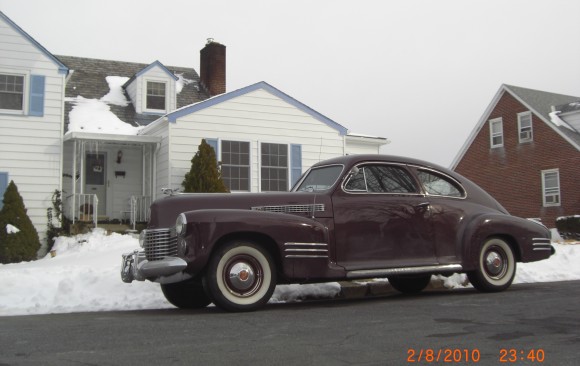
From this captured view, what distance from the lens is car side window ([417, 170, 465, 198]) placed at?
8.60m

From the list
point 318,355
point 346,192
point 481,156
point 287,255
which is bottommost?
point 318,355

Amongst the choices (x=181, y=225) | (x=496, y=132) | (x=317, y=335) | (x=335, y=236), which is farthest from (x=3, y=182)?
(x=496, y=132)

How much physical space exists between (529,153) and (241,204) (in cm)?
2590

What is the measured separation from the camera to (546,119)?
96.7 ft

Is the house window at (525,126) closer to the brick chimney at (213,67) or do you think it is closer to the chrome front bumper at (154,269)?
Answer: the brick chimney at (213,67)

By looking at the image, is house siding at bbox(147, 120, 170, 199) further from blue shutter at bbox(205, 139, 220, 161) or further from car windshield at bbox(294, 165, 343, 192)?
car windshield at bbox(294, 165, 343, 192)

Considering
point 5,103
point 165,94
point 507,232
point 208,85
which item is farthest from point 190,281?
point 208,85

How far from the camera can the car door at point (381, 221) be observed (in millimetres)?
7637

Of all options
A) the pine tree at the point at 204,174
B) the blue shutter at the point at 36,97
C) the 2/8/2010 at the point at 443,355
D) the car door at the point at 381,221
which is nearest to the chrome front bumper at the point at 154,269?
the car door at the point at 381,221

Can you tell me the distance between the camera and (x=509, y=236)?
8.76 m

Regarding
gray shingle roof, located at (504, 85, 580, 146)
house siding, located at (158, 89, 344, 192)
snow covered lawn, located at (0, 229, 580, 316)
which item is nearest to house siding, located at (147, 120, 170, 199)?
house siding, located at (158, 89, 344, 192)

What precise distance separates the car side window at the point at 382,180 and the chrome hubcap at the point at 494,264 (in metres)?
1.39

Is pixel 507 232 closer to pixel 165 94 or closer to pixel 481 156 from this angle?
pixel 165 94

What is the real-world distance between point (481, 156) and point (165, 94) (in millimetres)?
18545
